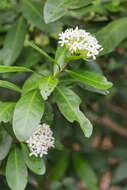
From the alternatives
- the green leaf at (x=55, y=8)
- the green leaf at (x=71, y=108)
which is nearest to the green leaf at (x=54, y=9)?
the green leaf at (x=55, y=8)

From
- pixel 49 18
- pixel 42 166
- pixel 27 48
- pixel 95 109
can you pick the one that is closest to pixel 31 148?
pixel 42 166

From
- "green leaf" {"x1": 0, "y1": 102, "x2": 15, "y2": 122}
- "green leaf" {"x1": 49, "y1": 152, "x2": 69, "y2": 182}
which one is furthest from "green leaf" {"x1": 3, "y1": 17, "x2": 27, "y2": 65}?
"green leaf" {"x1": 49, "y1": 152, "x2": 69, "y2": 182}

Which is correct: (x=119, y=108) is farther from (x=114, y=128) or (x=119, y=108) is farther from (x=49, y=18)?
(x=49, y=18)

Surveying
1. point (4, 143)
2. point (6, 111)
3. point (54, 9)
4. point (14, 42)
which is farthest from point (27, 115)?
point (14, 42)

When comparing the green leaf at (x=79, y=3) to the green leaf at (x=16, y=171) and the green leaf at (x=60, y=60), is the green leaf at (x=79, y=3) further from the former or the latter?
the green leaf at (x=16, y=171)

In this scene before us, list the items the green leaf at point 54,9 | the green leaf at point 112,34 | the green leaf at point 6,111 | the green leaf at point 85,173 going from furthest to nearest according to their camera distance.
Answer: the green leaf at point 85,173 → the green leaf at point 112,34 → the green leaf at point 54,9 → the green leaf at point 6,111

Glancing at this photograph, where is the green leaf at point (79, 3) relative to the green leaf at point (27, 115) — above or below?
above

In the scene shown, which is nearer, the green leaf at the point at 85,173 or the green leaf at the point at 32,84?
the green leaf at the point at 32,84

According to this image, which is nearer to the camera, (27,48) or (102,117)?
(27,48)
